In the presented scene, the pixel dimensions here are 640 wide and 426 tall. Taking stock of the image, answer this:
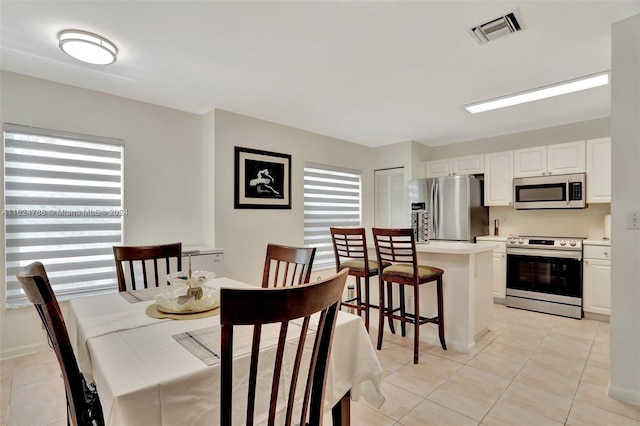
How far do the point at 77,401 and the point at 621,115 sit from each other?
3.13m

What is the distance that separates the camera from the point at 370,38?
225 cm

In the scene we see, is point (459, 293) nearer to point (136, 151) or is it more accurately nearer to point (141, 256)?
point (141, 256)

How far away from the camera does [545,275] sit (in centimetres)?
389

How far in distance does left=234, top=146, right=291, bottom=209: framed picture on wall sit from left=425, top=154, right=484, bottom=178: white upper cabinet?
246 centimetres

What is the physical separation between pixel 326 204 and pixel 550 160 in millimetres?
3045

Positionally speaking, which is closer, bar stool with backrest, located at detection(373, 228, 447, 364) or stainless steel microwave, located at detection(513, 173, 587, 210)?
bar stool with backrest, located at detection(373, 228, 447, 364)

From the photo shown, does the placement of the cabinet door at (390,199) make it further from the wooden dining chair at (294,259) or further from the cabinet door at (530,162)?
the wooden dining chair at (294,259)

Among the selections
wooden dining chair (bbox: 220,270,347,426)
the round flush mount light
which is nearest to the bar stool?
wooden dining chair (bbox: 220,270,347,426)

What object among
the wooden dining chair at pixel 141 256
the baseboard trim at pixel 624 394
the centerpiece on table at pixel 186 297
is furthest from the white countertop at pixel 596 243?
the wooden dining chair at pixel 141 256

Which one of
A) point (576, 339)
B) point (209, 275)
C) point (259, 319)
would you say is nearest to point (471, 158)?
point (576, 339)

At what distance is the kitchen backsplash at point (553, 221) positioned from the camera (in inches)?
158

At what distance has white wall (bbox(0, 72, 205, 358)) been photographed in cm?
272

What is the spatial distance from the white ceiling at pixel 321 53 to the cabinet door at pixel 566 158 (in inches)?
15.9

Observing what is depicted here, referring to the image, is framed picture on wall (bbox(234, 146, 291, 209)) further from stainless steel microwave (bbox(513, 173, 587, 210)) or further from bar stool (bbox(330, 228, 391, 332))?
stainless steel microwave (bbox(513, 173, 587, 210))
